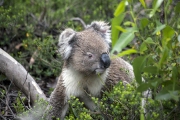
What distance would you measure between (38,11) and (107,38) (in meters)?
3.34

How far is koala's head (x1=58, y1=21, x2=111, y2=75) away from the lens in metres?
4.96

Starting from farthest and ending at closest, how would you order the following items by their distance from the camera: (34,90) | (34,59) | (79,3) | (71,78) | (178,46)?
(79,3) → (34,59) → (34,90) → (71,78) → (178,46)

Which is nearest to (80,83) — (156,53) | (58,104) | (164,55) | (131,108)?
(58,104)

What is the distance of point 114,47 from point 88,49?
6.68 ft

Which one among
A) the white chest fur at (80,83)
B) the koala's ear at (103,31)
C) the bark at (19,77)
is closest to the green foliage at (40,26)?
the bark at (19,77)

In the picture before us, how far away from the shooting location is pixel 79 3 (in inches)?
349

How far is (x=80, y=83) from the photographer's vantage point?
530 cm

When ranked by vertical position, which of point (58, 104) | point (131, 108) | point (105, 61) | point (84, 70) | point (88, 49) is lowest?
point (58, 104)

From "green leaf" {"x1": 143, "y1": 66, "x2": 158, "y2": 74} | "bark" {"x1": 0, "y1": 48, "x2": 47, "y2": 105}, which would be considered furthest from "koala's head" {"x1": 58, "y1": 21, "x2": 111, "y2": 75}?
"green leaf" {"x1": 143, "y1": 66, "x2": 158, "y2": 74}

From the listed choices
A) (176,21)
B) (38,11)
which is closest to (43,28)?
(38,11)

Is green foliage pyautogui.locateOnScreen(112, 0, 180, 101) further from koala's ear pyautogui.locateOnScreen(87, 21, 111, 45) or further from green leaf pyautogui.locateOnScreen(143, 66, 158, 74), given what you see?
koala's ear pyautogui.locateOnScreen(87, 21, 111, 45)

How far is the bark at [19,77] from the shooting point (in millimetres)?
5836

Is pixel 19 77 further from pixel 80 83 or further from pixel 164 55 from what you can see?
pixel 164 55

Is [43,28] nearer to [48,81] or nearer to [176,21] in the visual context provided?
[48,81]
